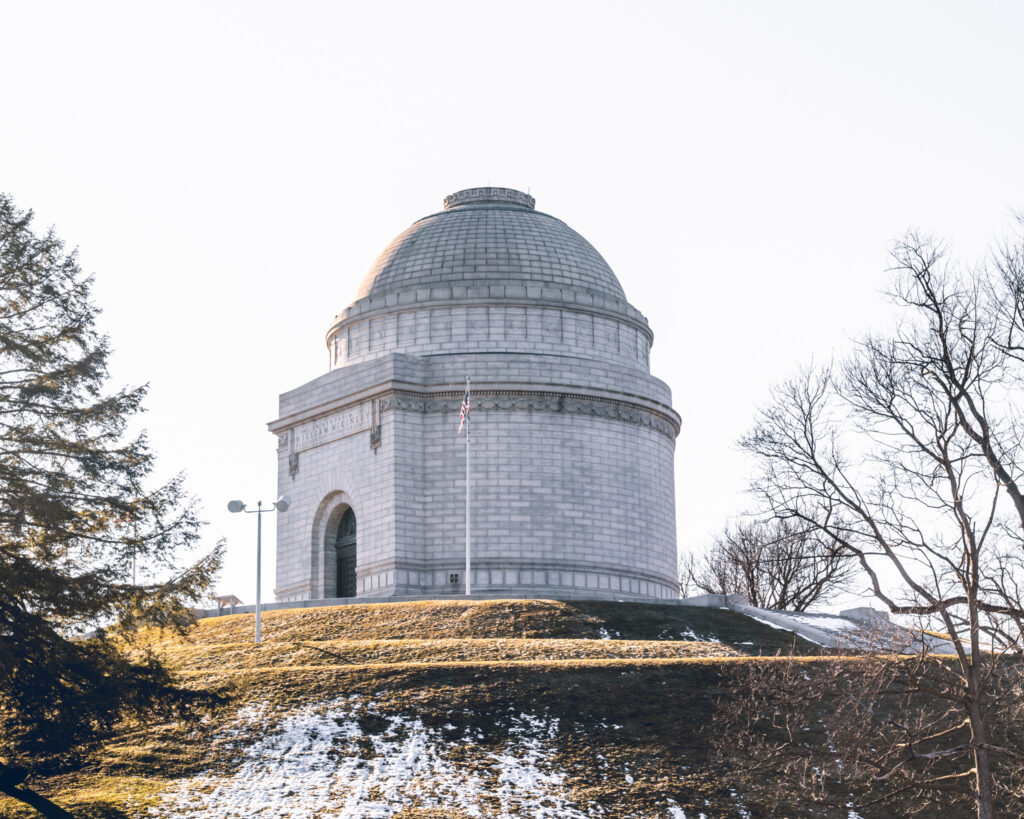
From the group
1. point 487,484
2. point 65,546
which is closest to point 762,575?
point 487,484

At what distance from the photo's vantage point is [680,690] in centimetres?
2784

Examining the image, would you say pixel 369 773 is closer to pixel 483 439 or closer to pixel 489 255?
pixel 483 439

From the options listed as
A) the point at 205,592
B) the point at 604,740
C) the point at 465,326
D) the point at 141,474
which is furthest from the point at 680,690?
the point at 465,326

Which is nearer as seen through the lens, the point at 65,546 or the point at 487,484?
the point at 65,546

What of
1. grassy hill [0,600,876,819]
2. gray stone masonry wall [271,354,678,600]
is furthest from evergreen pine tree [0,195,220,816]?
gray stone masonry wall [271,354,678,600]

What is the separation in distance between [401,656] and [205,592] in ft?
25.8

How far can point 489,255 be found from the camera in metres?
53.8

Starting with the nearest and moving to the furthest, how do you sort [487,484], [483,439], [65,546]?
[65,546] < [487,484] < [483,439]

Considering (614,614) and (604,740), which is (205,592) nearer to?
(604,740)

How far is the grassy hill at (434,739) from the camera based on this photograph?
75.4 ft

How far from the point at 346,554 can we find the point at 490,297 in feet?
35.0

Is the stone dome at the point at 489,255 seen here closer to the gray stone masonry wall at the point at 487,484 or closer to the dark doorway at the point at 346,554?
the gray stone masonry wall at the point at 487,484

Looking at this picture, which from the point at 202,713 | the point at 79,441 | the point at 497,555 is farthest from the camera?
the point at 497,555

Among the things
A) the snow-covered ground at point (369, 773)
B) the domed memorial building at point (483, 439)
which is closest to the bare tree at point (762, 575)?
the domed memorial building at point (483, 439)
